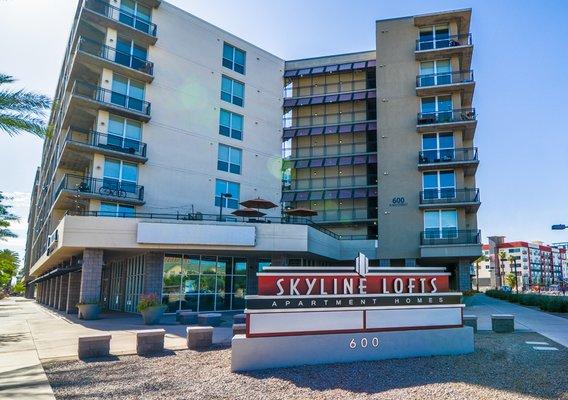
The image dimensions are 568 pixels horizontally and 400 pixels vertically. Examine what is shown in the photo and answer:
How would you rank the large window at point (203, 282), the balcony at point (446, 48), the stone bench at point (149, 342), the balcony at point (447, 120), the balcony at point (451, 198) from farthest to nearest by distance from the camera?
the balcony at point (446, 48), the balcony at point (447, 120), the balcony at point (451, 198), the large window at point (203, 282), the stone bench at point (149, 342)

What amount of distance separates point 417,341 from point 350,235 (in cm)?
2966

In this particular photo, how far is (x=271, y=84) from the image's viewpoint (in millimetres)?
41000

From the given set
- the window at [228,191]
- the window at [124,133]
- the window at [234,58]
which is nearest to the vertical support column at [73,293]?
the window at [124,133]

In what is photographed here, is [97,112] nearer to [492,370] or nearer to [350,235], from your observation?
[350,235]

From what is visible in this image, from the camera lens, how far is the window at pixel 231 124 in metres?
36.0

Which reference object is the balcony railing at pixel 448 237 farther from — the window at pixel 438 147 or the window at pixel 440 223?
the window at pixel 438 147

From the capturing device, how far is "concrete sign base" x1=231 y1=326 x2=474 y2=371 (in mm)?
10109

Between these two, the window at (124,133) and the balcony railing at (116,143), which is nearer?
the balcony railing at (116,143)

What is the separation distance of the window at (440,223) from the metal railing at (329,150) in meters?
9.32

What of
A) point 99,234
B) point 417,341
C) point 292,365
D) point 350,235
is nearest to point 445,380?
point 417,341

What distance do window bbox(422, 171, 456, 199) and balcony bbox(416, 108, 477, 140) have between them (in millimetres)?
3820

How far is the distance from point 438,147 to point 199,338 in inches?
1169

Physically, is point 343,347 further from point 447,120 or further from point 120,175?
point 447,120

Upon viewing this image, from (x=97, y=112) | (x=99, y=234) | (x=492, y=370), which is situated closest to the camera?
(x=492, y=370)
